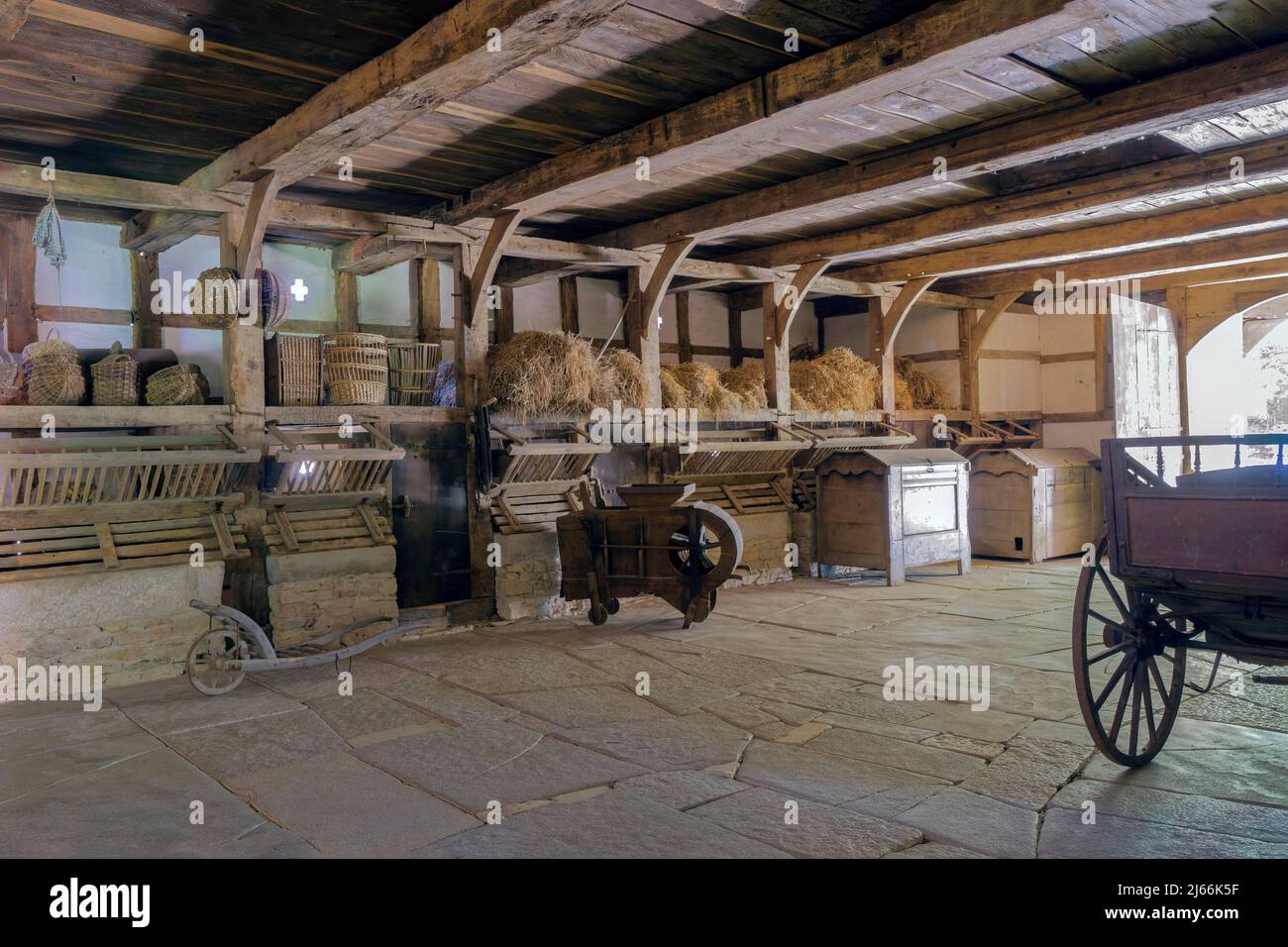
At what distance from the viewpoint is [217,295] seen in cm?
727

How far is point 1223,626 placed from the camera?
14.1 ft

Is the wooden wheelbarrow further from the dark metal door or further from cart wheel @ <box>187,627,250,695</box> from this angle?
the dark metal door

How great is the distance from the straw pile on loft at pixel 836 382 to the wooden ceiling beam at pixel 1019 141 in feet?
10.2

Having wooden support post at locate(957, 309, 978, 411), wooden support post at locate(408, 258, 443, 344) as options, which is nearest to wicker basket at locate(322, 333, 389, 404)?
wooden support post at locate(408, 258, 443, 344)

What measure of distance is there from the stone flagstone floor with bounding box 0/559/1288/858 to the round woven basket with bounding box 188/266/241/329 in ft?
9.30

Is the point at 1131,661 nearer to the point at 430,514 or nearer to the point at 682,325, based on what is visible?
the point at 430,514

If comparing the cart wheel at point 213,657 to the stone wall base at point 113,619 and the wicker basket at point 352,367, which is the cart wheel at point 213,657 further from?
the wicker basket at point 352,367

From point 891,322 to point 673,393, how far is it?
12.4 feet

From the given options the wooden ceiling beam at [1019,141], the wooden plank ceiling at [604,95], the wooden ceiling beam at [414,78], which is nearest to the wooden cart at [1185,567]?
the wooden plank ceiling at [604,95]

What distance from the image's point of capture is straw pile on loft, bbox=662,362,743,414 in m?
10.3

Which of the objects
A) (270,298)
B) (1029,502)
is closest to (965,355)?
(1029,502)
